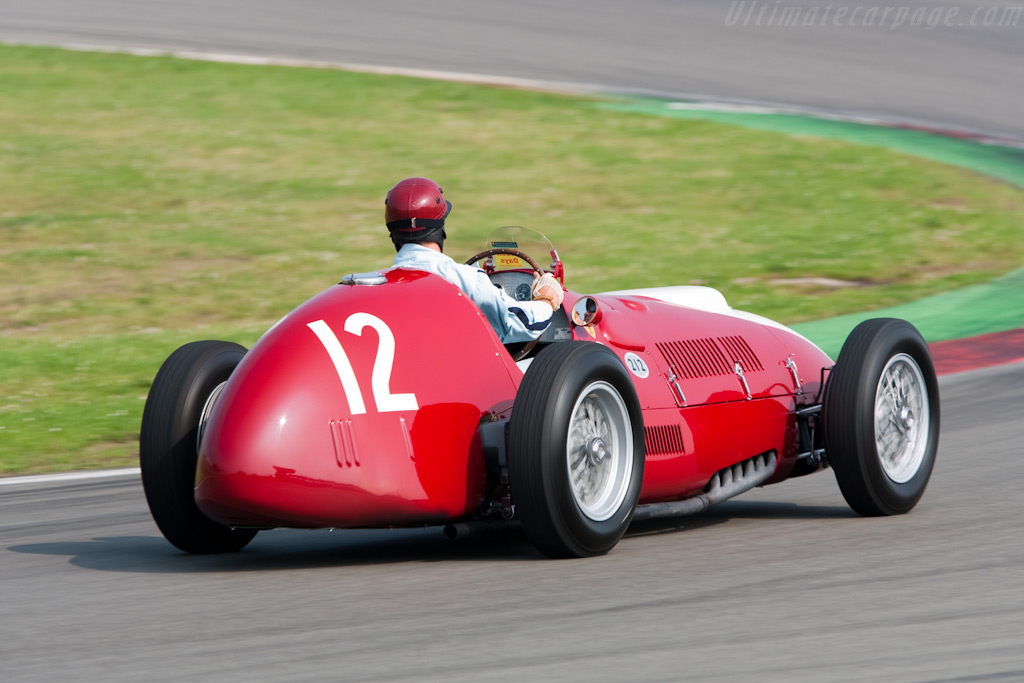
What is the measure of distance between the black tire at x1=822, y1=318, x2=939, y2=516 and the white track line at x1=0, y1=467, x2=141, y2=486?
3.83 meters

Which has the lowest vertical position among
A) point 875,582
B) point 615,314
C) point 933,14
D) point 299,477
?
point 875,582

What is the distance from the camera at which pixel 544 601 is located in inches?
194

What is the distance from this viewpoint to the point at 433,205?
5.97 metres

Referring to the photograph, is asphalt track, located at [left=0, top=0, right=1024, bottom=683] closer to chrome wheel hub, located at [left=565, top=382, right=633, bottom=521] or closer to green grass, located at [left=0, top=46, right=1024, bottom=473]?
chrome wheel hub, located at [left=565, top=382, right=633, bottom=521]

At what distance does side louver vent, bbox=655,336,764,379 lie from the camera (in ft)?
20.7

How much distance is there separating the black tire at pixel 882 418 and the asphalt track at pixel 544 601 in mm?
142

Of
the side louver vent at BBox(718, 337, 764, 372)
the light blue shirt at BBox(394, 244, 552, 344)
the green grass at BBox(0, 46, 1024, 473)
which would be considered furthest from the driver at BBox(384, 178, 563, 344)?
the green grass at BBox(0, 46, 1024, 473)

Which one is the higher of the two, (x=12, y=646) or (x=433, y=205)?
(x=433, y=205)

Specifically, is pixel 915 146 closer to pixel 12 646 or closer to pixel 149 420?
pixel 149 420

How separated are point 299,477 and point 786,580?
168 cm

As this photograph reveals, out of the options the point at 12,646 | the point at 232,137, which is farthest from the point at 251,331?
the point at 232,137

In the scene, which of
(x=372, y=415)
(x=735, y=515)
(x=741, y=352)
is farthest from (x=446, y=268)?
(x=735, y=515)

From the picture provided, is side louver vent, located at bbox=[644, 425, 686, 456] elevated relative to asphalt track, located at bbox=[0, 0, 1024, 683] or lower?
elevated

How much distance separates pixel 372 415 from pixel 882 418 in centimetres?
237
